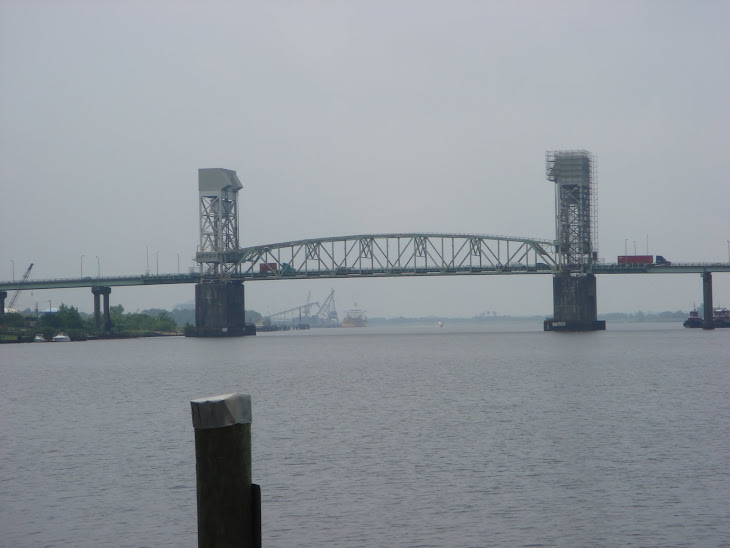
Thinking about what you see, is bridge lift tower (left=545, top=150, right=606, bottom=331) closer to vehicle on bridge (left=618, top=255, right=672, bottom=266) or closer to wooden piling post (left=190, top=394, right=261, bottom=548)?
vehicle on bridge (left=618, top=255, right=672, bottom=266)

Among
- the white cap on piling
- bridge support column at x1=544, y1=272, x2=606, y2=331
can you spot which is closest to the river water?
the white cap on piling

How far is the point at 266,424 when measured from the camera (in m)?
46.9

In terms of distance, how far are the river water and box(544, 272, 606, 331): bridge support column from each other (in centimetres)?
12117

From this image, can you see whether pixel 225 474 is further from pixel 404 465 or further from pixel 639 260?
pixel 639 260

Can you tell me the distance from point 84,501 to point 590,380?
49.0 m

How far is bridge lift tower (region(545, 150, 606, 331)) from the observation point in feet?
622

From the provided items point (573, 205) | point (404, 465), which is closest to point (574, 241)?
point (573, 205)

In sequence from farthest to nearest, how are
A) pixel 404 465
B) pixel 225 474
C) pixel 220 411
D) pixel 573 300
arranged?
1. pixel 573 300
2. pixel 404 465
3. pixel 225 474
4. pixel 220 411

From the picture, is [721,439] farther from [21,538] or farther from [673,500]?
[21,538]

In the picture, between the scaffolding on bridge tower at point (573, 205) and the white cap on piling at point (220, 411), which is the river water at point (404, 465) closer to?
the white cap on piling at point (220, 411)

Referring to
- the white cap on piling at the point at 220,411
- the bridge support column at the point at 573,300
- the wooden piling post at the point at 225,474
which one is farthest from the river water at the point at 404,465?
the bridge support column at the point at 573,300

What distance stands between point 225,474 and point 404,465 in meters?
22.8

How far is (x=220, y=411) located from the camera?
1166cm

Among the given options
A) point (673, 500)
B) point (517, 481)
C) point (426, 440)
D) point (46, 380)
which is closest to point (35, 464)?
point (426, 440)
